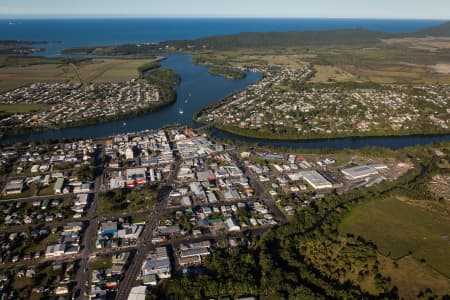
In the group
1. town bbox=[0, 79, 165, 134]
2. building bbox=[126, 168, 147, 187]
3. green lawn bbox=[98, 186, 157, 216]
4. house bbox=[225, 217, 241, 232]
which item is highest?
town bbox=[0, 79, 165, 134]

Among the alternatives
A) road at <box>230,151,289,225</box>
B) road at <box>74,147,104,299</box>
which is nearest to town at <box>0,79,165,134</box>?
road at <box>74,147,104,299</box>

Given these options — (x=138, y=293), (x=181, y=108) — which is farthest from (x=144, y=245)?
(x=181, y=108)

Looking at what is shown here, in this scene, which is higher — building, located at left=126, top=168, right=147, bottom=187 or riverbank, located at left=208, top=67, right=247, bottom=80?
riverbank, located at left=208, top=67, right=247, bottom=80

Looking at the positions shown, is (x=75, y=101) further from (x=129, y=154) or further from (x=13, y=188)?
(x=13, y=188)

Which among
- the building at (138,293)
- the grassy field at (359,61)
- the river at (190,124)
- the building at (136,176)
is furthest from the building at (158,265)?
the grassy field at (359,61)

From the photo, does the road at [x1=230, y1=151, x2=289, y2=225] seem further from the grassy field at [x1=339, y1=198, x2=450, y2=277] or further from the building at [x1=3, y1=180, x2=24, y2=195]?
the building at [x1=3, y1=180, x2=24, y2=195]

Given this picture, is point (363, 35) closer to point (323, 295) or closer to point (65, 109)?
point (65, 109)

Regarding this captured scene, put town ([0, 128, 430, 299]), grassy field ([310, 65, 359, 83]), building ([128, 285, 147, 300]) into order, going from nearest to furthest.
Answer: building ([128, 285, 147, 300]) → town ([0, 128, 430, 299]) → grassy field ([310, 65, 359, 83])

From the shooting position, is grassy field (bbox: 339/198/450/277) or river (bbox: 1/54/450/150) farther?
river (bbox: 1/54/450/150)
